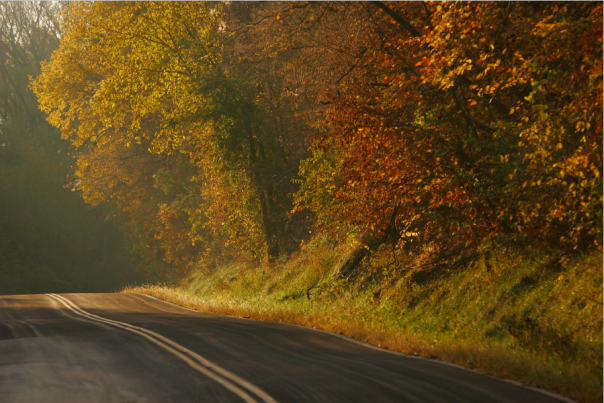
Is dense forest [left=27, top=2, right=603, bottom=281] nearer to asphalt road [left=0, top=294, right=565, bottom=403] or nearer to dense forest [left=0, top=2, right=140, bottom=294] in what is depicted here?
asphalt road [left=0, top=294, right=565, bottom=403]

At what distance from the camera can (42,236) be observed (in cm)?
5091

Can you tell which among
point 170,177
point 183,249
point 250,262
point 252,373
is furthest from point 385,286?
point 183,249

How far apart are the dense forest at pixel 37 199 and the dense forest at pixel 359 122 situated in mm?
12536

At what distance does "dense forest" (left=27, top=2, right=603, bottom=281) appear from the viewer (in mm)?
8602

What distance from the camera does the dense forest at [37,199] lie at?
48062mm

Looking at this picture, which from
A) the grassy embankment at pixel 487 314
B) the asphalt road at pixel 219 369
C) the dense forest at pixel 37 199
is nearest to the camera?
the asphalt road at pixel 219 369

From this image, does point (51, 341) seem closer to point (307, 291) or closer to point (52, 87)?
point (307, 291)

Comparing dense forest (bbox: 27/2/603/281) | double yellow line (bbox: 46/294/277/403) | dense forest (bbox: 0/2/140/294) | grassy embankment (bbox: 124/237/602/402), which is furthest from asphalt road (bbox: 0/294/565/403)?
dense forest (bbox: 0/2/140/294)

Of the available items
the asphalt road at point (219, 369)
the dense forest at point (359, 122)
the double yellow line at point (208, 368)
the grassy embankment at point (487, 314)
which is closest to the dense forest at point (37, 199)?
the dense forest at point (359, 122)

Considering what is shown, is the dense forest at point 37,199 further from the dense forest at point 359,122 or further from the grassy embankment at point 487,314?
the grassy embankment at point 487,314

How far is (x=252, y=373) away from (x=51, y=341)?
20.7 ft

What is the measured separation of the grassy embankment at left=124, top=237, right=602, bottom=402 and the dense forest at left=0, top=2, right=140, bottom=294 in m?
36.1

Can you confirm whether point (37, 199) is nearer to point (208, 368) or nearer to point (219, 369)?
point (208, 368)

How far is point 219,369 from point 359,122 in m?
6.34
